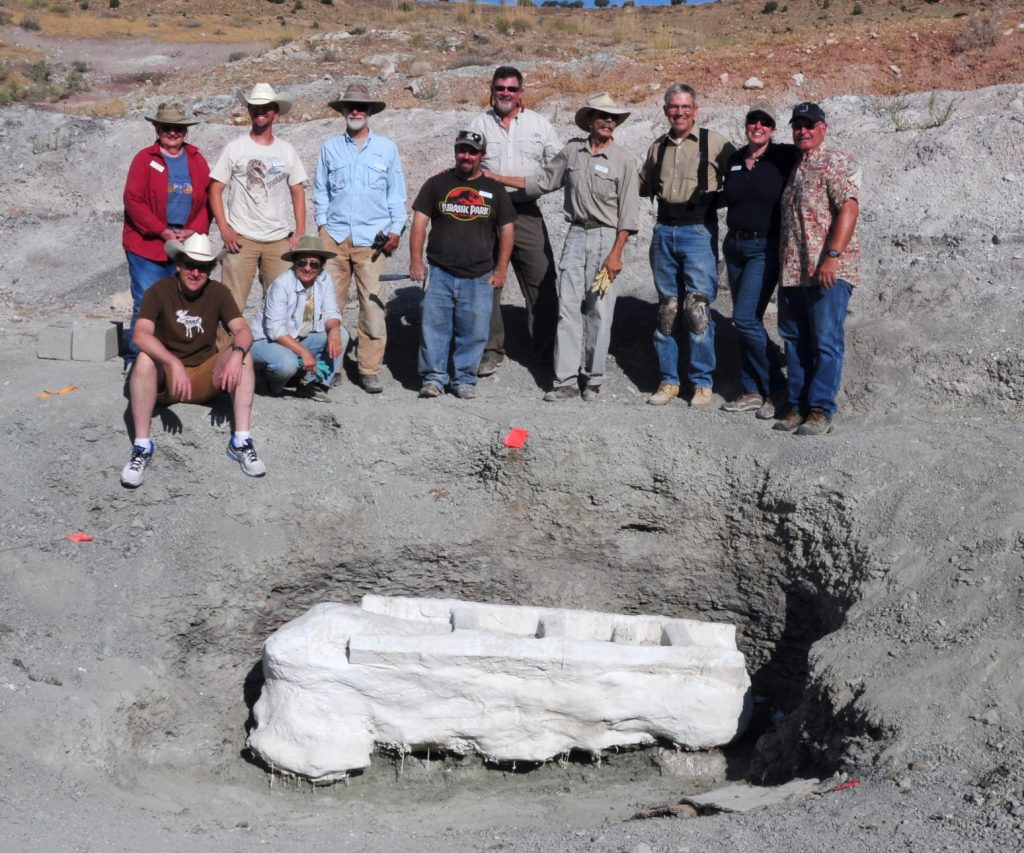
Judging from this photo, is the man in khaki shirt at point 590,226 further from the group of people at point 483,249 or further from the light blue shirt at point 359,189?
the light blue shirt at point 359,189

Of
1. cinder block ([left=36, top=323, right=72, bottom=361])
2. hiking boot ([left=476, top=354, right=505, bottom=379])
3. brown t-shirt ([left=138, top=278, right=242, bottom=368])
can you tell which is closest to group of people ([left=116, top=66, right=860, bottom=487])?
brown t-shirt ([left=138, top=278, right=242, bottom=368])

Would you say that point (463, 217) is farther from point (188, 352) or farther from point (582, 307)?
point (188, 352)

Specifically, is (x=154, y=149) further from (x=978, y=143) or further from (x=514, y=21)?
(x=514, y=21)

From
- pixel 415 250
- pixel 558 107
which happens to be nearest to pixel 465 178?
pixel 415 250

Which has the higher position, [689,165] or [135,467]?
[689,165]

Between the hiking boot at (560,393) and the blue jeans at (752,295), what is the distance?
1.21 meters

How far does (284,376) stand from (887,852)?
4.67 m

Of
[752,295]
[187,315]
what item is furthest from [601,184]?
[187,315]

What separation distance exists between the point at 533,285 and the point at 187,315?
262 cm

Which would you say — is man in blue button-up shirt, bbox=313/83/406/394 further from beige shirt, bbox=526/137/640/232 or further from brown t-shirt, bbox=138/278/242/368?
beige shirt, bbox=526/137/640/232

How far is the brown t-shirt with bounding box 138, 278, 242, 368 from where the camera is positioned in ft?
21.8

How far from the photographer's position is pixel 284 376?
284 inches

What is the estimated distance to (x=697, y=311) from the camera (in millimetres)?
7426

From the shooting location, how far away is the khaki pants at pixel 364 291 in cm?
771
